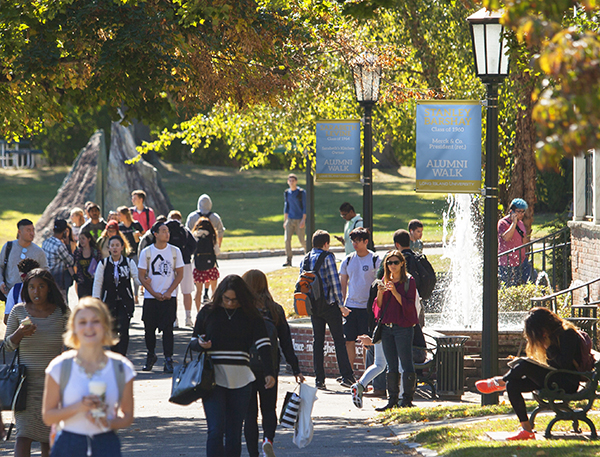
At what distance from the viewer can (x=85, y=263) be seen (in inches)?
518

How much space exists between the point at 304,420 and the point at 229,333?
1.17 meters

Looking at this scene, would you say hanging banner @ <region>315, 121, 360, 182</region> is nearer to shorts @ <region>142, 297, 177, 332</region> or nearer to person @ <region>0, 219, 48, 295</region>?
shorts @ <region>142, 297, 177, 332</region>

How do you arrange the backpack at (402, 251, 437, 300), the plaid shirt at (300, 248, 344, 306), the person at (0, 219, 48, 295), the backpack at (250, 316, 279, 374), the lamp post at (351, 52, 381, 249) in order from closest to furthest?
the backpack at (250, 316, 279, 374) < the backpack at (402, 251, 437, 300) < the plaid shirt at (300, 248, 344, 306) < the person at (0, 219, 48, 295) < the lamp post at (351, 52, 381, 249)

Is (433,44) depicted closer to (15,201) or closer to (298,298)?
(298,298)

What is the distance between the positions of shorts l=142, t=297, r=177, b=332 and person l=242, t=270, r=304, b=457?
4.42 meters

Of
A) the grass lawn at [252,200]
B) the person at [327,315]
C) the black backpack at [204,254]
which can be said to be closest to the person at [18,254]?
the person at [327,315]

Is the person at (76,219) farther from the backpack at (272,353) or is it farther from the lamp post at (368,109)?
the backpack at (272,353)

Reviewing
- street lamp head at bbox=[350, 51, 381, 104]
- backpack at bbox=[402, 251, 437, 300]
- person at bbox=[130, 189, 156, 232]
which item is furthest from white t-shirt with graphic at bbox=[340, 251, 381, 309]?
person at bbox=[130, 189, 156, 232]

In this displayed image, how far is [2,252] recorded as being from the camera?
1127 cm

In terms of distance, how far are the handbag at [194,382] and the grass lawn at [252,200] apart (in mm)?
20216

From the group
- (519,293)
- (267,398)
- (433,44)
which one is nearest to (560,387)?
(267,398)

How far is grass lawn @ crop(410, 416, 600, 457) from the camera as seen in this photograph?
21.8ft

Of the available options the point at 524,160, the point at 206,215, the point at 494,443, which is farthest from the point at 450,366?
the point at 524,160

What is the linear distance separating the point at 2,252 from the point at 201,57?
3.50m
